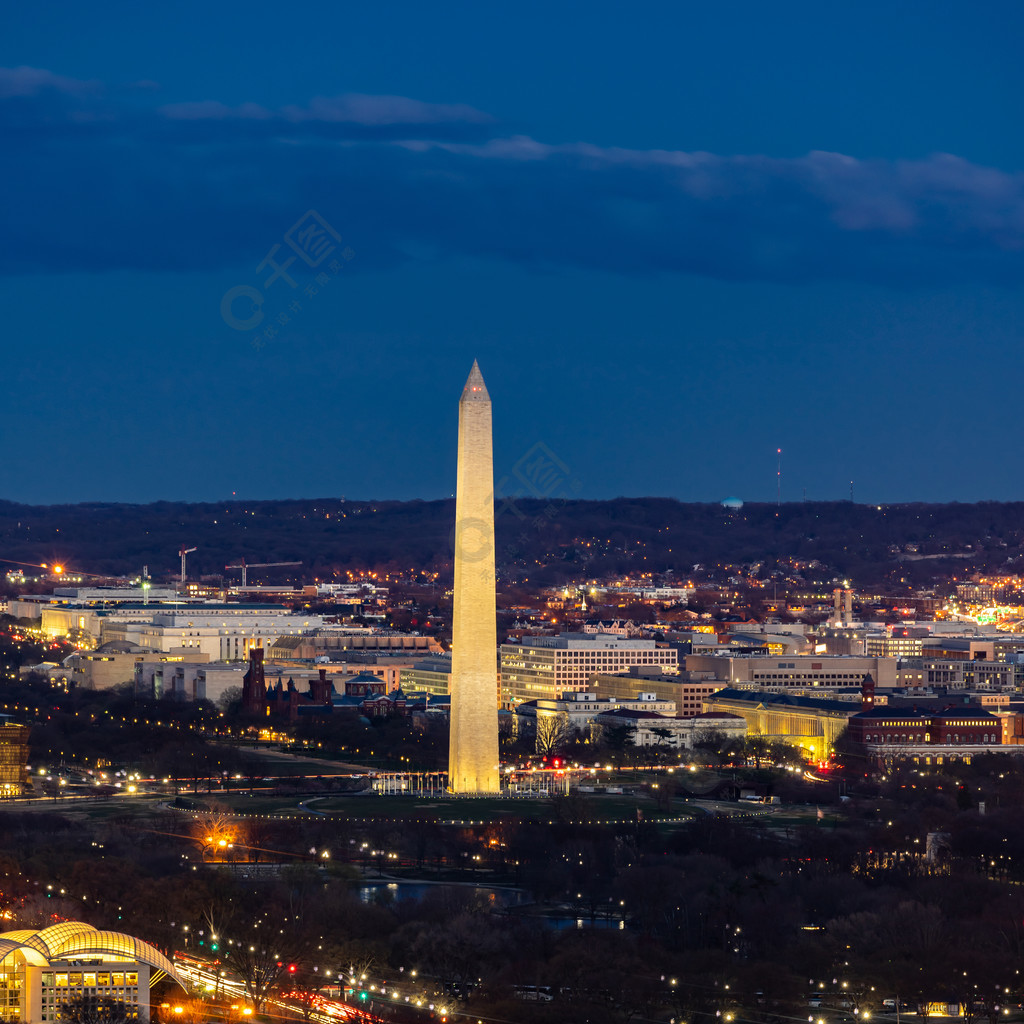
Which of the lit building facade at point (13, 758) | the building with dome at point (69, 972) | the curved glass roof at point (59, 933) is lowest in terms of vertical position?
the building with dome at point (69, 972)

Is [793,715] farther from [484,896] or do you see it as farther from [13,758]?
[484,896]

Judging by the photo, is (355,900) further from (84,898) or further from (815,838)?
(815,838)

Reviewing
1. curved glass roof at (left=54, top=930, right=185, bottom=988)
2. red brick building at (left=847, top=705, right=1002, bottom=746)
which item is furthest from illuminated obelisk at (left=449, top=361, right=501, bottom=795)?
curved glass roof at (left=54, top=930, right=185, bottom=988)

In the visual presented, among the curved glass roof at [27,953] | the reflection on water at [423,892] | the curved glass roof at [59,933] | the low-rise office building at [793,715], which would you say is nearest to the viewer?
the curved glass roof at [27,953]

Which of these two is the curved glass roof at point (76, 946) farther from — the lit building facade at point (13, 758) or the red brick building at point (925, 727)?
the red brick building at point (925, 727)

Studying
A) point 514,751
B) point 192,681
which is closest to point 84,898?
point 514,751

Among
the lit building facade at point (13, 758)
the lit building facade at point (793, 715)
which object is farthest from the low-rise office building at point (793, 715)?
A: the lit building facade at point (13, 758)

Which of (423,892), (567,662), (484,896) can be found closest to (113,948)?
(484,896)
